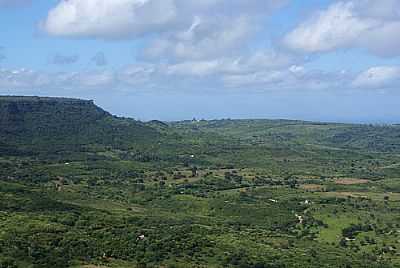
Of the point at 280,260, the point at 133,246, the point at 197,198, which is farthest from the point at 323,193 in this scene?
the point at 133,246

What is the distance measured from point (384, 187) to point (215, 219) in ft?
265

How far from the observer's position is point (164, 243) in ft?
333

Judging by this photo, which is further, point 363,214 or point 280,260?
point 363,214

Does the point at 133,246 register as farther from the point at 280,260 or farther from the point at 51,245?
the point at 280,260

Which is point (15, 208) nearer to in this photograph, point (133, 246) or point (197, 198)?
point (133, 246)

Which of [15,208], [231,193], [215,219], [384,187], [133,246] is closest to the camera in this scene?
[133,246]

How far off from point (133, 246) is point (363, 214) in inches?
2846

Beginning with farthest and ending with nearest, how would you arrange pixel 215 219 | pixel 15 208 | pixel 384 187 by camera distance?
pixel 384 187 → pixel 215 219 → pixel 15 208

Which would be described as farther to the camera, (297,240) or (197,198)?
(197,198)

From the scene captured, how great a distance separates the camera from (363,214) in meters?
152

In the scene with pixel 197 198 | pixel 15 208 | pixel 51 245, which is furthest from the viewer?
pixel 197 198

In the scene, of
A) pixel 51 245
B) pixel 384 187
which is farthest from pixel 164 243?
pixel 384 187

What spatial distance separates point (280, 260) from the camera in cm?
10200

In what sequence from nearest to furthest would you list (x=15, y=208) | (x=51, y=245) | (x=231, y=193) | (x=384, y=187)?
(x=51, y=245) < (x=15, y=208) < (x=231, y=193) < (x=384, y=187)
